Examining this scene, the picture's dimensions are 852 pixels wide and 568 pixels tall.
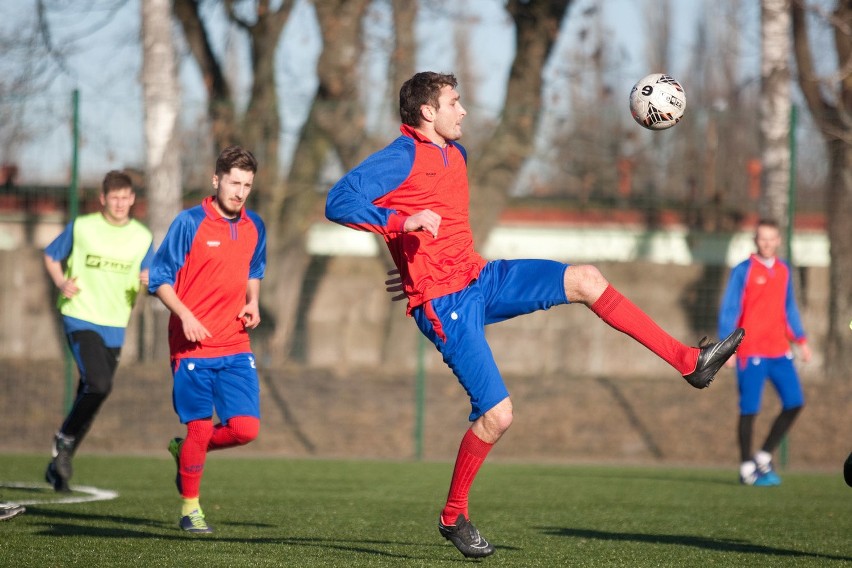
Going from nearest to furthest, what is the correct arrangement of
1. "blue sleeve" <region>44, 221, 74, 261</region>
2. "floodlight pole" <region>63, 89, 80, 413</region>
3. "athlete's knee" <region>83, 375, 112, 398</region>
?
"athlete's knee" <region>83, 375, 112, 398</region>
"blue sleeve" <region>44, 221, 74, 261</region>
"floodlight pole" <region>63, 89, 80, 413</region>

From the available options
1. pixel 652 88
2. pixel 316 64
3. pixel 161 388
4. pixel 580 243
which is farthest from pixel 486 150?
pixel 652 88

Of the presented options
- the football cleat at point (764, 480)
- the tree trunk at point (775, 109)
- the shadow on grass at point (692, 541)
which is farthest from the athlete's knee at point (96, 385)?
the tree trunk at point (775, 109)

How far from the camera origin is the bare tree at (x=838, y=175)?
13.2m

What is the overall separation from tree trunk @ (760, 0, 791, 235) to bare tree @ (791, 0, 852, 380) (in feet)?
1.30

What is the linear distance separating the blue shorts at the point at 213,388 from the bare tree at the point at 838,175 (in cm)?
845

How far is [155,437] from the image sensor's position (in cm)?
1263

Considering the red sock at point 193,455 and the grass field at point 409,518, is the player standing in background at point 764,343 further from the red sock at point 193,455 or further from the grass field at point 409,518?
the red sock at point 193,455

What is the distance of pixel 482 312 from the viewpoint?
5.50m

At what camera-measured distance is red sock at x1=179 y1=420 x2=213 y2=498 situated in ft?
21.2

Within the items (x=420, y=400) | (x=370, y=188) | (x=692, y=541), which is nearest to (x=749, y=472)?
(x=692, y=541)

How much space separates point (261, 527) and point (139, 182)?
7364 mm

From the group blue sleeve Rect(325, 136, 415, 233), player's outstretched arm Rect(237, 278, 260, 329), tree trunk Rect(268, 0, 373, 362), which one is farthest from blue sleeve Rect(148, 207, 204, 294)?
tree trunk Rect(268, 0, 373, 362)

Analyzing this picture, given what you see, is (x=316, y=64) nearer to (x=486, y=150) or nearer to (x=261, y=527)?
(x=486, y=150)

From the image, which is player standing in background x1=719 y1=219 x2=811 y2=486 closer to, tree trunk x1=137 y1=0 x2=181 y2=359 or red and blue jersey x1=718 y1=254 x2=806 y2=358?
red and blue jersey x1=718 y1=254 x2=806 y2=358
